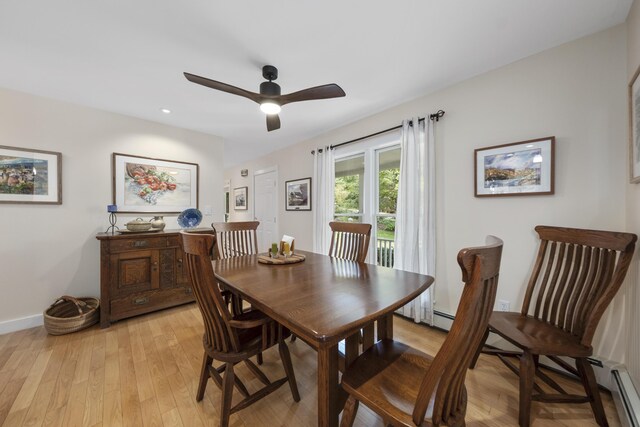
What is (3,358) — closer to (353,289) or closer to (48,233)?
(48,233)

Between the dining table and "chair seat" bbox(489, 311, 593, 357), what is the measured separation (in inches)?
22.5

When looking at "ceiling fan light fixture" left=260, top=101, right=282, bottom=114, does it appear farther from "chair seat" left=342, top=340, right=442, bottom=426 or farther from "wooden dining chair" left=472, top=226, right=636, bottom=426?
"wooden dining chair" left=472, top=226, right=636, bottom=426

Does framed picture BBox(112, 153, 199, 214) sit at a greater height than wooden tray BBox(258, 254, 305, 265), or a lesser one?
greater

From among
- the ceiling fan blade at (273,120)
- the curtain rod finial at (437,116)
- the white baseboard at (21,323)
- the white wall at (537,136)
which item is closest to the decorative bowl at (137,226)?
the white baseboard at (21,323)

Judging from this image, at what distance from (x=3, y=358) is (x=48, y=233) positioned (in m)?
1.17

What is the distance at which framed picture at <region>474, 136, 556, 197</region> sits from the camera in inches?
70.1

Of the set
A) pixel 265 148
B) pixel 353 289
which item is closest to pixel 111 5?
pixel 353 289

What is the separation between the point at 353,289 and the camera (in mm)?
1271

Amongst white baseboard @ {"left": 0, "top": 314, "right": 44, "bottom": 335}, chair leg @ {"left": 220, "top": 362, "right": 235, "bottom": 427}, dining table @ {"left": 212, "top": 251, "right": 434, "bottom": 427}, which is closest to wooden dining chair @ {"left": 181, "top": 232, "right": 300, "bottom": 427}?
chair leg @ {"left": 220, "top": 362, "right": 235, "bottom": 427}

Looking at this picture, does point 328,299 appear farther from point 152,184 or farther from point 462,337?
point 152,184

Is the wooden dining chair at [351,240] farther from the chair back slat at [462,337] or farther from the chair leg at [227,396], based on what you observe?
the chair back slat at [462,337]

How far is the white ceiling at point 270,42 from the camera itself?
1424 mm

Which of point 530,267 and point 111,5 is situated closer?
point 111,5

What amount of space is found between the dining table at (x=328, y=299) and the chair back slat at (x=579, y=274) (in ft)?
2.92
